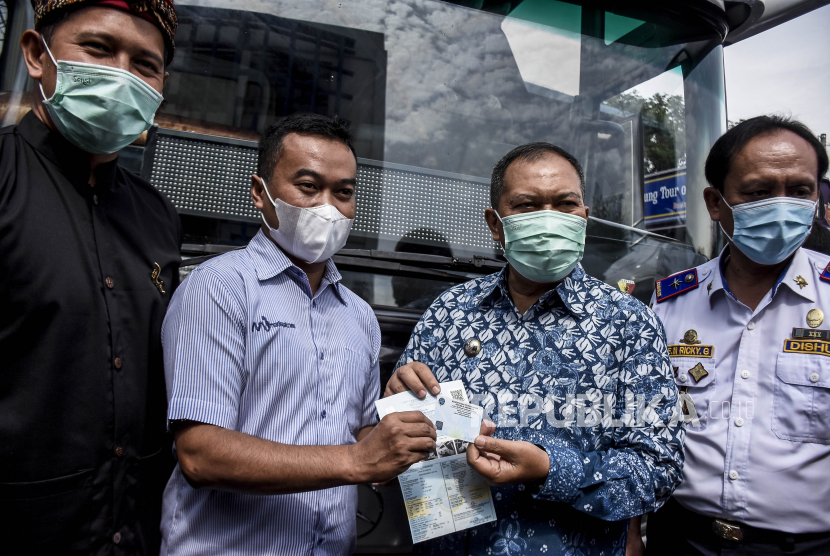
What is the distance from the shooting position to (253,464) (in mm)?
1411

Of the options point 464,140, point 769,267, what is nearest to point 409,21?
point 464,140

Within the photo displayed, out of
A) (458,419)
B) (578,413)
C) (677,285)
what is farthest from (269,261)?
(677,285)

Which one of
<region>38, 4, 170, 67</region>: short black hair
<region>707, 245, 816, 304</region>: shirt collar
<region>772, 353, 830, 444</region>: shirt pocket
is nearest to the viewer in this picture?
<region>38, 4, 170, 67</region>: short black hair

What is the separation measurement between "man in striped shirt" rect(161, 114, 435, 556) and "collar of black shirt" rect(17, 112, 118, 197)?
0.41 metres

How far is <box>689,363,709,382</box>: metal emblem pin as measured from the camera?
210 cm

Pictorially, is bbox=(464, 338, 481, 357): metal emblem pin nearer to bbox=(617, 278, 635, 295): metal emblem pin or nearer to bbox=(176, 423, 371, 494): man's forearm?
bbox=(176, 423, 371, 494): man's forearm

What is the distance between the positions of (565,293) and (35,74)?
164cm

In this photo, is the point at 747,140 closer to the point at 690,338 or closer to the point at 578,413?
the point at 690,338

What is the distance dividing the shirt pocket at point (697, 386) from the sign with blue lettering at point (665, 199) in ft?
3.50

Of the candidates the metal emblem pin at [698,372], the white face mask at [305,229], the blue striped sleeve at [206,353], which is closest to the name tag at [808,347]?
the metal emblem pin at [698,372]

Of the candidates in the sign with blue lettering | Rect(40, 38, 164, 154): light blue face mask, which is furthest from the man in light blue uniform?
Rect(40, 38, 164, 154): light blue face mask

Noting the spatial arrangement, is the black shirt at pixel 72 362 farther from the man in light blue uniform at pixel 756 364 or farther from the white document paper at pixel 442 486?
the man in light blue uniform at pixel 756 364

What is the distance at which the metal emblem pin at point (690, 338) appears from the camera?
2.18 metres

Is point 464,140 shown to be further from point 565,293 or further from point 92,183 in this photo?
point 92,183
